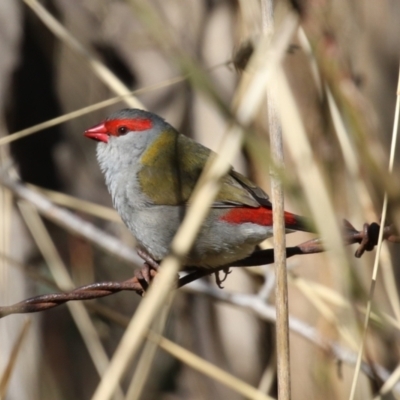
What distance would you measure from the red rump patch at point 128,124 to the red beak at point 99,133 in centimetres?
2

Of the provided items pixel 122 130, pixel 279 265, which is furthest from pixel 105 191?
pixel 279 265

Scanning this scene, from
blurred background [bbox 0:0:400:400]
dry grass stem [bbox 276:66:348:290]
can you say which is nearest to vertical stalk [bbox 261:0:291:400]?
dry grass stem [bbox 276:66:348:290]

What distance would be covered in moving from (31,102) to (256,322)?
2126 mm

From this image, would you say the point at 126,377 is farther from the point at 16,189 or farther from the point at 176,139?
the point at 176,139

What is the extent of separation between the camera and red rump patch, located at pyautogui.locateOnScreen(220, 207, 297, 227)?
288 cm

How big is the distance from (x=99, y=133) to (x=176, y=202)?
0.67 m

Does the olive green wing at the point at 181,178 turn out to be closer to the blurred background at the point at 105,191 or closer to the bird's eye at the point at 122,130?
the bird's eye at the point at 122,130

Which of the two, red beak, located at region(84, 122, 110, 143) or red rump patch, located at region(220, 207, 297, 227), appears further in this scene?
red beak, located at region(84, 122, 110, 143)

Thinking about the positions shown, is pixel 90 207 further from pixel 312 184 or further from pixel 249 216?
pixel 312 184

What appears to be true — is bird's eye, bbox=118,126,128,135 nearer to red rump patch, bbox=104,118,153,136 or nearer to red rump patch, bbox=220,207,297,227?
red rump patch, bbox=104,118,153,136

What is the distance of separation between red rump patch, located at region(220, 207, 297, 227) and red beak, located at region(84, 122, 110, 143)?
0.86 meters

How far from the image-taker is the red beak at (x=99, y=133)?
11.4ft

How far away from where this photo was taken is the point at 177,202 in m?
3.09

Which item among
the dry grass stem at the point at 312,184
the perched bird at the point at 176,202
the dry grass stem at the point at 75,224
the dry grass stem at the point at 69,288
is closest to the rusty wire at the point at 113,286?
the dry grass stem at the point at 312,184
